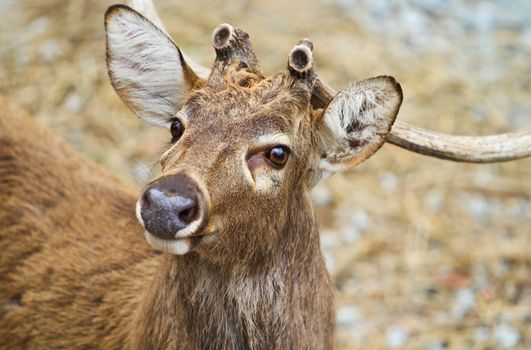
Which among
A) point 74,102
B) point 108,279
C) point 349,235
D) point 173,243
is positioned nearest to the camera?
point 173,243

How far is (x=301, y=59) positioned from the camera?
329 centimetres

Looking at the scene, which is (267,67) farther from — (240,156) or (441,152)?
(240,156)

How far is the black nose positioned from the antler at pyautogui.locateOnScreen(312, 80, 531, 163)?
34.6 inches

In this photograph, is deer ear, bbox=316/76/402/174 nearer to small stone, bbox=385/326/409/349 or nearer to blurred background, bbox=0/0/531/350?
blurred background, bbox=0/0/531/350

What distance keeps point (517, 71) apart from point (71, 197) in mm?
5334

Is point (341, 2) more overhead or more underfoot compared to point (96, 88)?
more overhead

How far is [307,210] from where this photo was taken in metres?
3.52

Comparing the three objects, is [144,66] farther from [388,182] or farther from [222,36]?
[388,182]

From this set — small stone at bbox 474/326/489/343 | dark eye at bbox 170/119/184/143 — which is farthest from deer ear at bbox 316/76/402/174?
small stone at bbox 474/326/489/343

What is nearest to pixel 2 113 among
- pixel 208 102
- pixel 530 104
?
pixel 208 102

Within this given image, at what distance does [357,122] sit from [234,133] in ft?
1.70

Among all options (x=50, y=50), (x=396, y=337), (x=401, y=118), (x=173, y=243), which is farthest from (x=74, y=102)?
(x=173, y=243)

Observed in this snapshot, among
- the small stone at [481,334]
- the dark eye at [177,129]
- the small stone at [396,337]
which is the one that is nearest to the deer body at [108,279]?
the dark eye at [177,129]

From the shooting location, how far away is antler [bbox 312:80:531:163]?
3639mm
